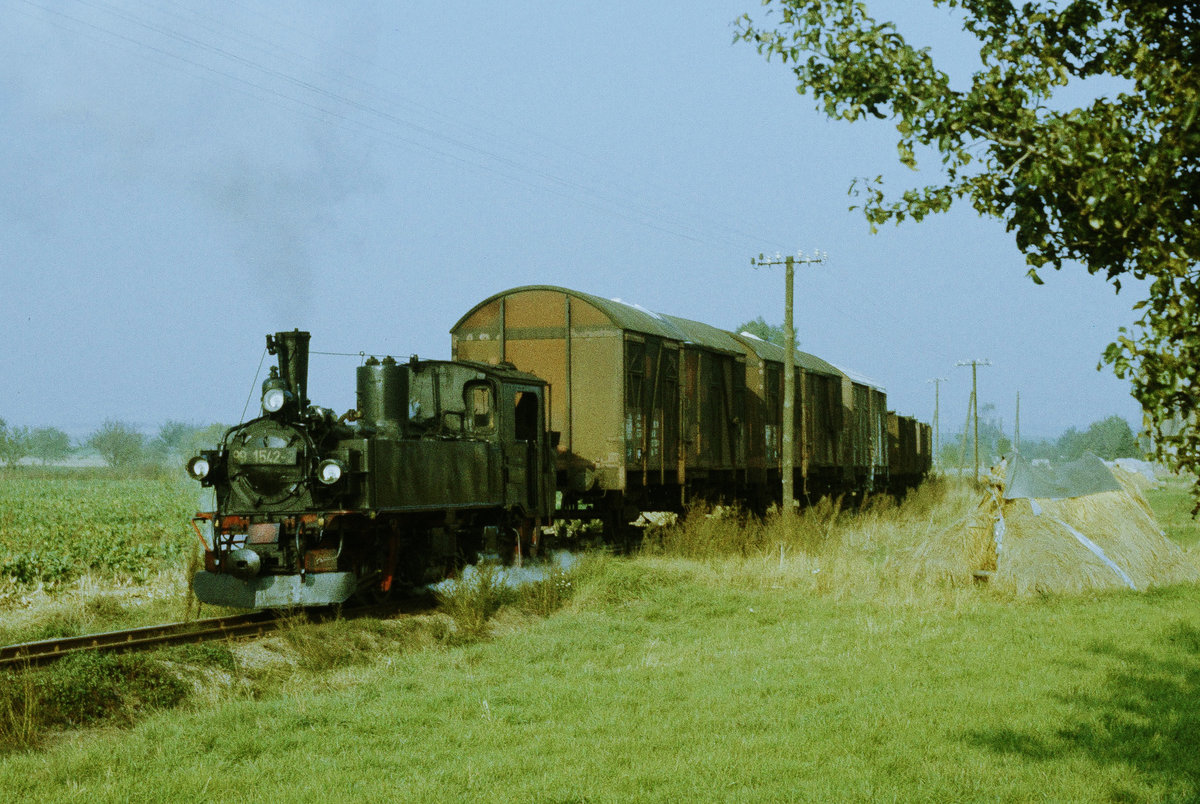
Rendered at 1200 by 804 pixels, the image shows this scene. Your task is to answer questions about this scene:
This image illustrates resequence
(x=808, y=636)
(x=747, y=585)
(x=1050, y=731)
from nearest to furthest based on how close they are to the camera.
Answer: (x=1050, y=731)
(x=808, y=636)
(x=747, y=585)

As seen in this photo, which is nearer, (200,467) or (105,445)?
(200,467)

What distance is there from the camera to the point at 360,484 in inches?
448

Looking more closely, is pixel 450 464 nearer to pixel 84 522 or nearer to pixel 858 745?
pixel 858 745

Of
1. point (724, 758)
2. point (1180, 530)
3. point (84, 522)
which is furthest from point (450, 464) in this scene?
point (1180, 530)

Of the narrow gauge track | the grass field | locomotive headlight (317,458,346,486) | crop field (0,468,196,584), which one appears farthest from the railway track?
crop field (0,468,196,584)

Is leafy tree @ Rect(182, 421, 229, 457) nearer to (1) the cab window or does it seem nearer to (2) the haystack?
(1) the cab window

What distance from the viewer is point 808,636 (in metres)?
10.8

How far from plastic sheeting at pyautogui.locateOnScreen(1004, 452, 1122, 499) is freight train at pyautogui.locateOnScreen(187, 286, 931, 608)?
550 cm

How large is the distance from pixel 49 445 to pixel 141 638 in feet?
392

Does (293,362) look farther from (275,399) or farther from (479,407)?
(479,407)

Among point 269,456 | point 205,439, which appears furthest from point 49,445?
point 269,456

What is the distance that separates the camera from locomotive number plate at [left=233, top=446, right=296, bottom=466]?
11.2 metres

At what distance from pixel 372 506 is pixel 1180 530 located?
20.5 metres

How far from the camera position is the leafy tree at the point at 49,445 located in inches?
4336
